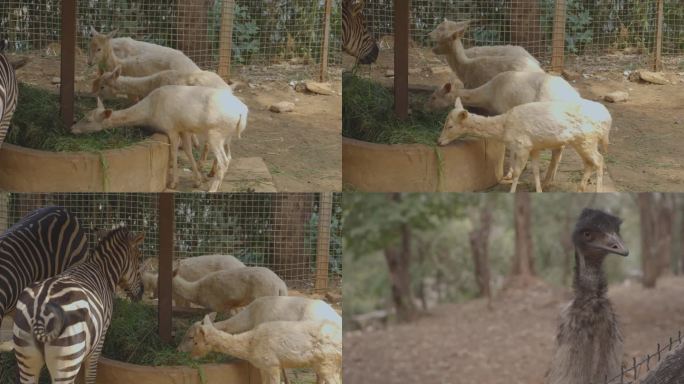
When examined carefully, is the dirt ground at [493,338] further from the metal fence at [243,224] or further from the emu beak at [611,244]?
the emu beak at [611,244]

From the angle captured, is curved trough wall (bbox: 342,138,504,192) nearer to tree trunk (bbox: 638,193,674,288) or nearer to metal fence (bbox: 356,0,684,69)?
metal fence (bbox: 356,0,684,69)

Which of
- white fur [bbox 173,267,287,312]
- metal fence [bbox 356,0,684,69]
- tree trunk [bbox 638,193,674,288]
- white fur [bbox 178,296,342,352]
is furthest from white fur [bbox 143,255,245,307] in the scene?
tree trunk [bbox 638,193,674,288]

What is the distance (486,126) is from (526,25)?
3.52 ft

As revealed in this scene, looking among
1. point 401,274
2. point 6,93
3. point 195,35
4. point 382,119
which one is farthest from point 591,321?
point 401,274

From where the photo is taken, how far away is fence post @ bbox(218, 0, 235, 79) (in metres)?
7.48

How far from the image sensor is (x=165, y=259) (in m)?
7.03

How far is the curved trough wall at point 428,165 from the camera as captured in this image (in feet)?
22.7

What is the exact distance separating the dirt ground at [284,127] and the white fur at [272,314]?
2.68ft

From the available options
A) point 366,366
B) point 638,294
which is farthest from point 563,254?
point 366,366

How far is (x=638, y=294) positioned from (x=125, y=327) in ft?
14.5

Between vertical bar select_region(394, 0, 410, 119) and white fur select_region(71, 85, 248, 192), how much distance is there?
100 cm

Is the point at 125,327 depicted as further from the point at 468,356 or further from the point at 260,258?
the point at 468,356

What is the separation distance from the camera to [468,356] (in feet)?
30.1

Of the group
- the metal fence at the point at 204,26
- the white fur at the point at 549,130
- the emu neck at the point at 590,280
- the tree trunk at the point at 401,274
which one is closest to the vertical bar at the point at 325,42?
the metal fence at the point at 204,26
